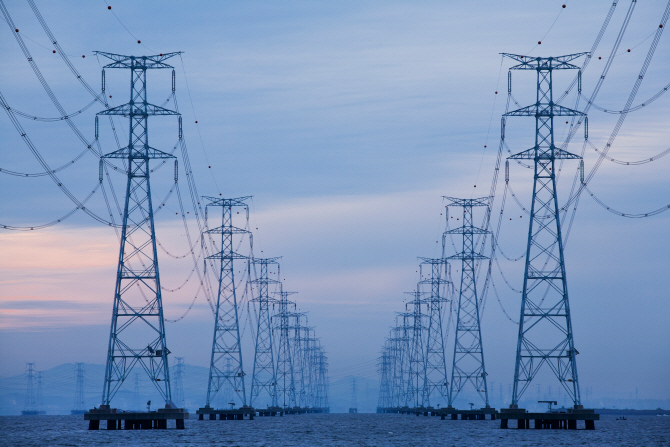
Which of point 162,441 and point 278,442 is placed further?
point 278,442

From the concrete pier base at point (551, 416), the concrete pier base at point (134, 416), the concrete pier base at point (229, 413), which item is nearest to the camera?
the concrete pier base at point (134, 416)

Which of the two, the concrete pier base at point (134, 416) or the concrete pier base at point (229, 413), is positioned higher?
the concrete pier base at point (134, 416)

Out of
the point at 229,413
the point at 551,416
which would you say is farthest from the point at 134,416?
the point at 229,413

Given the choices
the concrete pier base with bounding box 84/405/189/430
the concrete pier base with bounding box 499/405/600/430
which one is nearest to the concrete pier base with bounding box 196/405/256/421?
the concrete pier base with bounding box 84/405/189/430

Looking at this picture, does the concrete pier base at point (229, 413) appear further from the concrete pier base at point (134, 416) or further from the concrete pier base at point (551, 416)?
the concrete pier base at point (551, 416)

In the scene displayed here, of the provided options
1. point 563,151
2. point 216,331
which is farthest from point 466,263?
point 563,151

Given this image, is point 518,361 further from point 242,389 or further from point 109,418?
point 242,389

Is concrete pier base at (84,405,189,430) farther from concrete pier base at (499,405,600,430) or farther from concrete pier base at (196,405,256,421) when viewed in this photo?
concrete pier base at (196,405,256,421)

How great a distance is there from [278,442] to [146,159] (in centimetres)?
2269

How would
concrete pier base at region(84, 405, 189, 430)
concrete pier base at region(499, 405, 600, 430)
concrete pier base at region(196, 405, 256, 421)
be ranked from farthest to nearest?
concrete pier base at region(196, 405, 256, 421) < concrete pier base at region(499, 405, 600, 430) < concrete pier base at region(84, 405, 189, 430)

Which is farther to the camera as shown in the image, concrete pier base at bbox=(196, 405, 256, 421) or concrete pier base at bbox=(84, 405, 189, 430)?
concrete pier base at bbox=(196, 405, 256, 421)

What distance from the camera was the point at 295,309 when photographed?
18162 cm

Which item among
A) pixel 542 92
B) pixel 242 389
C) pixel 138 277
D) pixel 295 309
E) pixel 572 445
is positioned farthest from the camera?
pixel 295 309

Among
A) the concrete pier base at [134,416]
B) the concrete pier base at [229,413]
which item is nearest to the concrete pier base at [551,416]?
the concrete pier base at [134,416]
